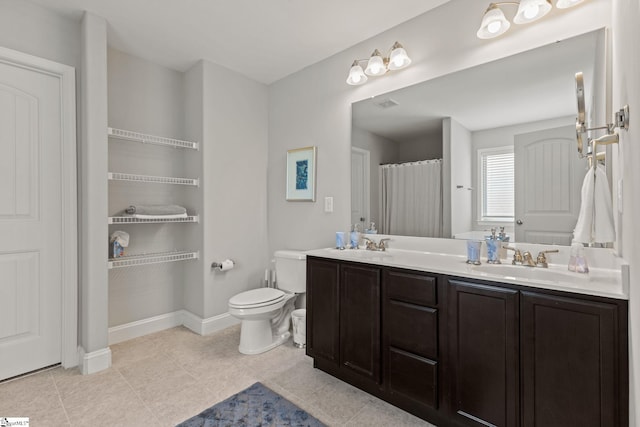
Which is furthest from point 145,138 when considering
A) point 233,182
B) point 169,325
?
point 169,325

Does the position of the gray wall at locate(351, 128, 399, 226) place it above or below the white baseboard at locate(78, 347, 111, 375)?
above

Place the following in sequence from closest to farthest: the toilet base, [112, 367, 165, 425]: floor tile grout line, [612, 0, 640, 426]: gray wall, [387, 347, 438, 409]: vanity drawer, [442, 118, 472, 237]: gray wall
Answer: [612, 0, 640, 426]: gray wall
[387, 347, 438, 409]: vanity drawer
[112, 367, 165, 425]: floor tile grout line
[442, 118, 472, 237]: gray wall
the toilet base

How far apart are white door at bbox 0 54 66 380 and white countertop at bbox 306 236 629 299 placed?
6.69ft

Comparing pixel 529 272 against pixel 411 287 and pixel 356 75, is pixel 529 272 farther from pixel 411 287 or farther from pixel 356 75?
pixel 356 75

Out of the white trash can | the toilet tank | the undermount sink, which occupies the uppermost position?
the undermount sink

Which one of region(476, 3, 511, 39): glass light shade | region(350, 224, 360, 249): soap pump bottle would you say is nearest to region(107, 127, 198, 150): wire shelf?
region(350, 224, 360, 249): soap pump bottle

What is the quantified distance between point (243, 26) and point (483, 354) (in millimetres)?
2641

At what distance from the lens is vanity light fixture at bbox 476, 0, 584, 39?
1588 millimetres

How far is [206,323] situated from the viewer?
283 cm

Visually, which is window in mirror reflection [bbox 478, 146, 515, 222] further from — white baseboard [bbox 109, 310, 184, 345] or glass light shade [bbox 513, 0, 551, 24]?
white baseboard [bbox 109, 310, 184, 345]

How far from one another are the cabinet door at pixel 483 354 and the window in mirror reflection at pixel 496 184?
0.63 m

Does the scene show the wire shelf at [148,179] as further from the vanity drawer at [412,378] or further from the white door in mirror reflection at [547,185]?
the white door in mirror reflection at [547,185]

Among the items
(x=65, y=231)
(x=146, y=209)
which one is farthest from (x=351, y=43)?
(x=65, y=231)

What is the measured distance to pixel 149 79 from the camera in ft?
9.41
